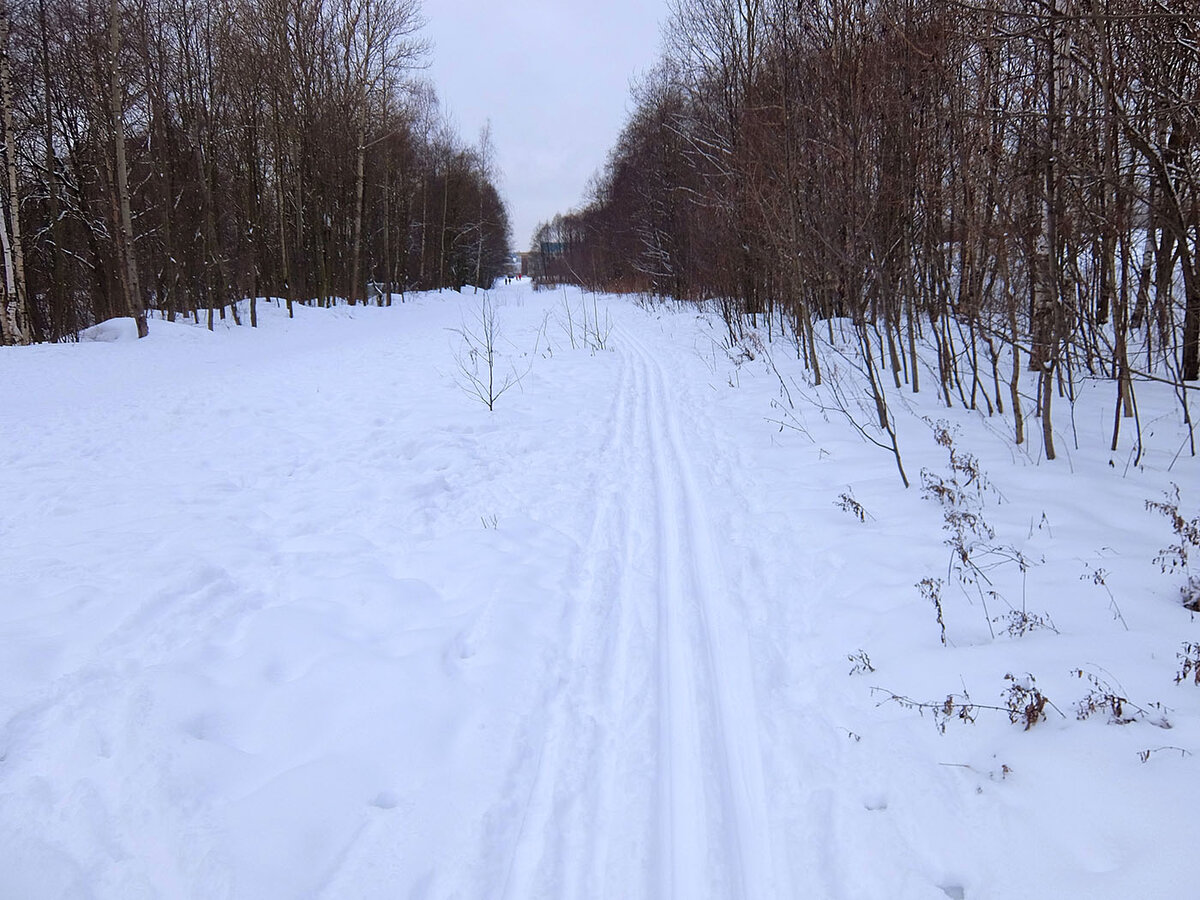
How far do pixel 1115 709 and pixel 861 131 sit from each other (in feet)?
23.0

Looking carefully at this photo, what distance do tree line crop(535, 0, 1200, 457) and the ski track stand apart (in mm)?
3373

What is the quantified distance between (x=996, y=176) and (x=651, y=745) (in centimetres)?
583

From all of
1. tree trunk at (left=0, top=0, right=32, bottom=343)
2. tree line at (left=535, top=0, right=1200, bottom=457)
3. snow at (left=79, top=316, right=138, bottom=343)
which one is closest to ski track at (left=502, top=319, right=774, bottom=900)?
tree line at (left=535, top=0, right=1200, bottom=457)

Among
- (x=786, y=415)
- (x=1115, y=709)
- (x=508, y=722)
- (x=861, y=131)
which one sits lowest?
(x=508, y=722)

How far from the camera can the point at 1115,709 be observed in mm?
2391

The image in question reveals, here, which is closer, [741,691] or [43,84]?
[741,691]

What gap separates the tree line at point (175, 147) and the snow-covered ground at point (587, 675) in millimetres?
12843

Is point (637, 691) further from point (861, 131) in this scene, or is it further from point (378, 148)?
point (378, 148)

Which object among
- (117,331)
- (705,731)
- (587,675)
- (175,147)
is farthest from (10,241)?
(705,731)

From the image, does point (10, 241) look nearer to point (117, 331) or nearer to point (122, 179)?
point (117, 331)

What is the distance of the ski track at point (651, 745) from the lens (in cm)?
199

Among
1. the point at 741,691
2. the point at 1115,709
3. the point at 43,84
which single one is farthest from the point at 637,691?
the point at 43,84

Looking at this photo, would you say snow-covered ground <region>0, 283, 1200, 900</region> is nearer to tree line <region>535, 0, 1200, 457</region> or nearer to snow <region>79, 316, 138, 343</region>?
tree line <region>535, 0, 1200, 457</region>

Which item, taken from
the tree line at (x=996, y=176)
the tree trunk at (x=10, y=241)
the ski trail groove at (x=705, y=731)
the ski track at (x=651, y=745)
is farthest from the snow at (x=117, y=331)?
the ski trail groove at (x=705, y=731)
